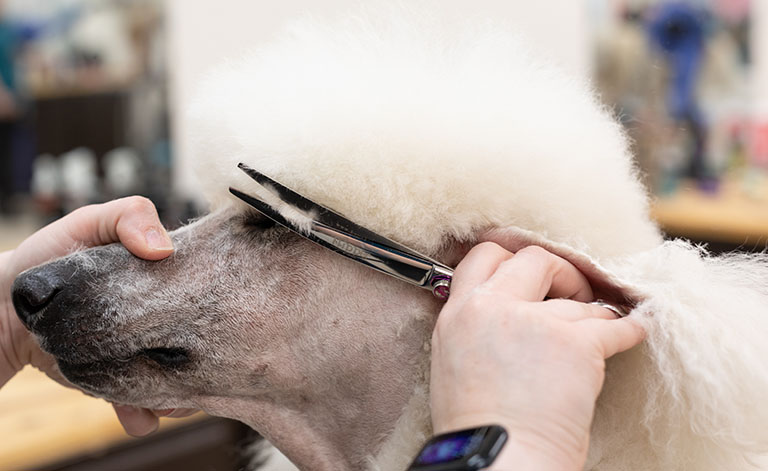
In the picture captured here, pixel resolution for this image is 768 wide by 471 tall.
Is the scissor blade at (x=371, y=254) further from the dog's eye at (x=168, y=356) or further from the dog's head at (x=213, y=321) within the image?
the dog's eye at (x=168, y=356)

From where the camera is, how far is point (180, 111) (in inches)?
80.5

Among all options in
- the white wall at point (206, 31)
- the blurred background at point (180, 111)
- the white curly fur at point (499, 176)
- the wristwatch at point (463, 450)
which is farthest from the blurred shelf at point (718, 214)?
the wristwatch at point (463, 450)

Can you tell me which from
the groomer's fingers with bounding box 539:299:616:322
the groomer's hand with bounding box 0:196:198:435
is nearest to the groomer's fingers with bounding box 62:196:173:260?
the groomer's hand with bounding box 0:196:198:435

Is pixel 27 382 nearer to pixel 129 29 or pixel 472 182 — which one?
pixel 129 29

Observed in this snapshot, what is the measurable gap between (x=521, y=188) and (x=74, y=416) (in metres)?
1.24

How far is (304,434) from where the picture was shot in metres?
0.72

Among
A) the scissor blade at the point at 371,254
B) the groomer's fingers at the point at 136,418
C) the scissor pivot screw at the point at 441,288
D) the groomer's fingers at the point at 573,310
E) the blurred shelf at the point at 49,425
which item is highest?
the groomer's fingers at the point at 573,310

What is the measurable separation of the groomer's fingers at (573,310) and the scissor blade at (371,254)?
13 cm

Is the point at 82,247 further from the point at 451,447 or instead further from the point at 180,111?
the point at 180,111

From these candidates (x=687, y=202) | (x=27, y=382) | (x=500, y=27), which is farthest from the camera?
(x=687, y=202)

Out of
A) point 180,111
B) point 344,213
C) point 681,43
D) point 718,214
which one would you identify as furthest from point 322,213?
point 681,43

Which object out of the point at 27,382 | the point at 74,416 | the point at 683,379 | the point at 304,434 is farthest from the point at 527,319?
the point at 27,382

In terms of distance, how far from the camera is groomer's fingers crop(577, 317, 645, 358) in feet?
1.73

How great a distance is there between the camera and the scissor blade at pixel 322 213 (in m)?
0.64
